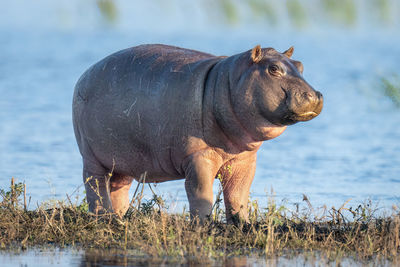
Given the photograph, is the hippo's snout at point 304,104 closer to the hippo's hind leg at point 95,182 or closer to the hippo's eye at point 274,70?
the hippo's eye at point 274,70

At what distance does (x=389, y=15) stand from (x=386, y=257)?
2686 cm

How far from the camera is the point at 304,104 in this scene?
7.64 meters

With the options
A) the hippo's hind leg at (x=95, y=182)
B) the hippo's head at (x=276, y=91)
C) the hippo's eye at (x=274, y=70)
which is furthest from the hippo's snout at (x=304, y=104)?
the hippo's hind leg at (x=95, y=182)

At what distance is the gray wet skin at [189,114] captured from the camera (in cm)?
791

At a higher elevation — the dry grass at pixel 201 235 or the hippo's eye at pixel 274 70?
the hippo's eye at pixel 274 70

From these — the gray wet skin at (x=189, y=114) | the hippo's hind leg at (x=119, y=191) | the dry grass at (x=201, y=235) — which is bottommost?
the dry grass at (x=201, y=235)

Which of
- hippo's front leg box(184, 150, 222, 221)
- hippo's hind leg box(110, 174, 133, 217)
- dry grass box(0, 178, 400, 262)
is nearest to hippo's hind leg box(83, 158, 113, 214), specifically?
hippo's hind leg box(110, 174, 133, 217)

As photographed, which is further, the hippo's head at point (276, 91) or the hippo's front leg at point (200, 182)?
the hippo's front leg at point (200, 182)

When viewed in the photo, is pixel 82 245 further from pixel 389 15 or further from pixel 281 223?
pixel 389 15

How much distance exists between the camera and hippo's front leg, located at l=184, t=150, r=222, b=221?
8.12m

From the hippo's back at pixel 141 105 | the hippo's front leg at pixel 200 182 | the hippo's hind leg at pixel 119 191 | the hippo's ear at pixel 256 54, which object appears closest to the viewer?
the hippo's ear at pixel 256 54

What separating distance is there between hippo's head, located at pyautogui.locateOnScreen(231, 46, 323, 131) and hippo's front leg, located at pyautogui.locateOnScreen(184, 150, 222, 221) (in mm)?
628

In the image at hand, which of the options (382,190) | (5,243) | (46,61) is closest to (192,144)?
(5,243)

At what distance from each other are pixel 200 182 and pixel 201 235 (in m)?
0.62
